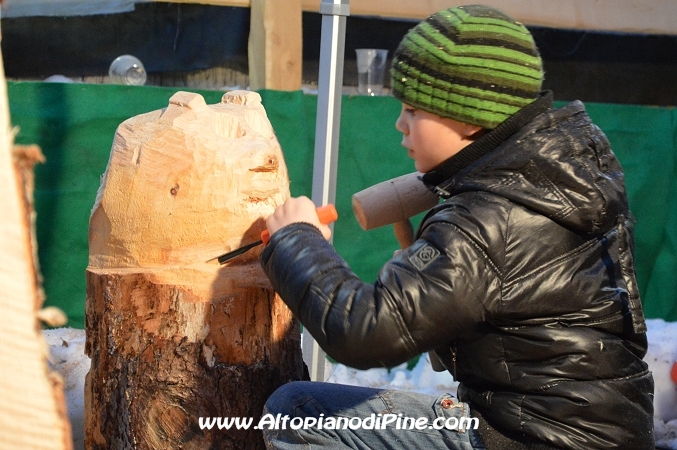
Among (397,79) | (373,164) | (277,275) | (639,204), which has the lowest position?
(639,204)

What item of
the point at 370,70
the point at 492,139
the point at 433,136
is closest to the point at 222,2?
the point at 370,70

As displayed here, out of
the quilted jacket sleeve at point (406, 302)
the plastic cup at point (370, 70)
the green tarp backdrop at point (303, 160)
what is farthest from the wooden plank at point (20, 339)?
the plastic cup at point (370, 70)

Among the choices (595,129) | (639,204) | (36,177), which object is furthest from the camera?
(639,204)

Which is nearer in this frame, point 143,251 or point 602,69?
point 143,251

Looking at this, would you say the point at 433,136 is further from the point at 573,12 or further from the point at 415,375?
the point at 573,12

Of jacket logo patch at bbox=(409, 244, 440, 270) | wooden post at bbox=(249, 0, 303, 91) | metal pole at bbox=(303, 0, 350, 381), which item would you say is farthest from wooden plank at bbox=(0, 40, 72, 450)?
wooden post at bbox=(249, 0, 303, 91)

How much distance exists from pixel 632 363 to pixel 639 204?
9.96 ft

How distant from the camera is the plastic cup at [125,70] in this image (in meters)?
3.75

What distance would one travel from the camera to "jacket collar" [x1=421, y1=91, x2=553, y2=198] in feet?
5.27

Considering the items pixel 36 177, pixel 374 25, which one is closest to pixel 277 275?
pixel 36 177

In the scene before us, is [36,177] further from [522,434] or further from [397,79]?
[522,434]

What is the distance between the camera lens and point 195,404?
6.14ft

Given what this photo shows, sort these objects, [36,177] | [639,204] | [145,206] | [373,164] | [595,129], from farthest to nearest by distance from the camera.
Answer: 1. [639,204]
2. [373,164]
3. [36,177]
4. [145,206]
5. [595,129]

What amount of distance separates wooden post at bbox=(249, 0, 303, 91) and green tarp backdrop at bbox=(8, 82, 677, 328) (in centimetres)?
11
